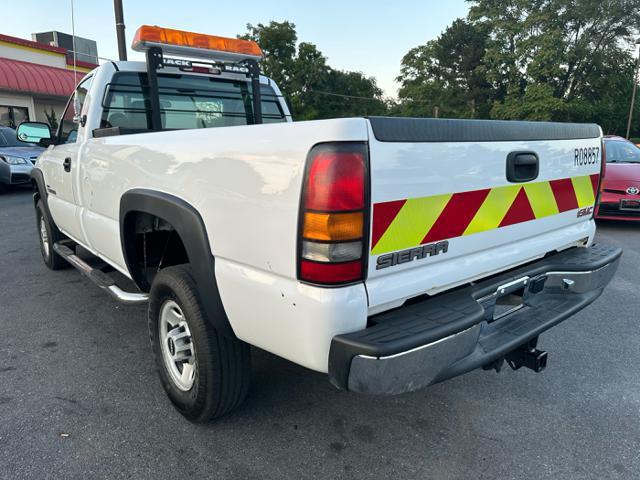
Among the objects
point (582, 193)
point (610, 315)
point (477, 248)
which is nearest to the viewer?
point (477, 248)

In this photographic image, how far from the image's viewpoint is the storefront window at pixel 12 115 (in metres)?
21.0

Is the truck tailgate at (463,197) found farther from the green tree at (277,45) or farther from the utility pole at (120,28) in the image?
the green tree at (277,45)

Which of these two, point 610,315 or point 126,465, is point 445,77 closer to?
point 610,315

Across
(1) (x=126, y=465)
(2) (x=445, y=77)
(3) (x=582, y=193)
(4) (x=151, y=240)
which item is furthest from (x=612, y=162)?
(2) (x=445, y=77)

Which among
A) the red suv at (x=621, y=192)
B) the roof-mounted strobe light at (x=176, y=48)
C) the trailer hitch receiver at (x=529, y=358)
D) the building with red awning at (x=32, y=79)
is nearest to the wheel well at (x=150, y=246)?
the roof-mounted strobe light at (x=176, y=48)

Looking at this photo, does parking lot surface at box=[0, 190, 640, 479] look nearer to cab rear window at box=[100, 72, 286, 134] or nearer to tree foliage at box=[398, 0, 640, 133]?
cab rear window at box=[100, 72, 286, 134]

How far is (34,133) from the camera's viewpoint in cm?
425

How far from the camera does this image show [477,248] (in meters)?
2.16

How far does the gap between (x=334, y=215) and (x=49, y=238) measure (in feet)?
14.3

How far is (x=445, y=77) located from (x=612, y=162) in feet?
123

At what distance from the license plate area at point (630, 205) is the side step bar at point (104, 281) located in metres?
7.32

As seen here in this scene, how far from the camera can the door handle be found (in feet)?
7.22

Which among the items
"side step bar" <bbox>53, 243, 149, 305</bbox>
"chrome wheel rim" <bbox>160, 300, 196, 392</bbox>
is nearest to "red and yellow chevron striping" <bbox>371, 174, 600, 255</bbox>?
"chrome wheel rim" <bbox>160, 300, 196, 392</bbox>

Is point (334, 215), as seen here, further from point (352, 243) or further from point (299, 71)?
point (299, 71)
